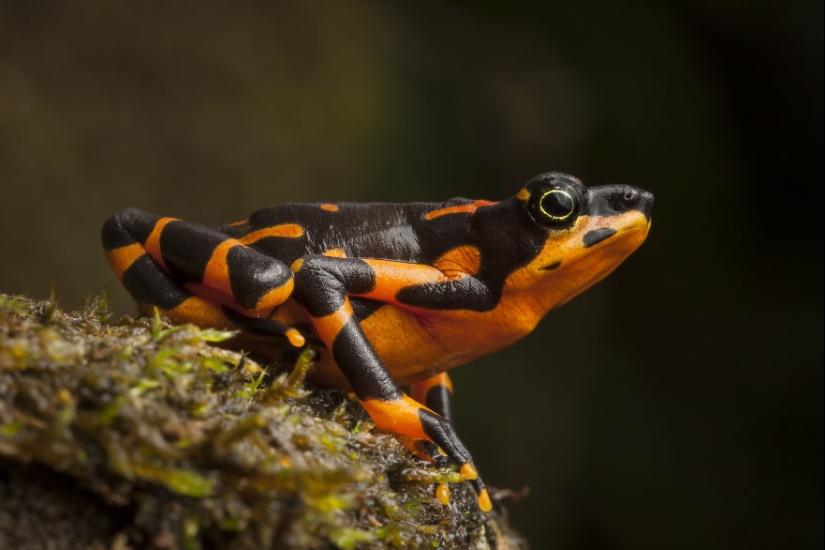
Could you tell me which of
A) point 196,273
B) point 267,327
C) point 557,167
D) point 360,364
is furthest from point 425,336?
point 557,167

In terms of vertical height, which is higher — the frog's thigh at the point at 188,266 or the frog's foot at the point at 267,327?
the frog's thigh at the point at 188,266

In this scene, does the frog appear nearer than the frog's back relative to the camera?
Yes

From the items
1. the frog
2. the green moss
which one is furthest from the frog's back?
the green moss

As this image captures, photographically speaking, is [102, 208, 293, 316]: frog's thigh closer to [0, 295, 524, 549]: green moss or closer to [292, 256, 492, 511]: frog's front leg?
[292, 256, 492, 511]: frog's front leg

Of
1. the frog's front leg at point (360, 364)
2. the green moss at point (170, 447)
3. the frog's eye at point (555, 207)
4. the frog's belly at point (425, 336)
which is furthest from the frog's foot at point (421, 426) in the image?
the frog's eye at point (555, 207)

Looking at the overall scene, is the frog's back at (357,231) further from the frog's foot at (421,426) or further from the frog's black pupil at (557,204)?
the frog's foot at (421,426)

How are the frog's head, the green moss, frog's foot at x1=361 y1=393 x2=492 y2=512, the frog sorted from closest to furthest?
1. the green moss
2. frog's foot at x1=361 y1=393 x2=492 y2=512
3. the frog
4. the frog's head

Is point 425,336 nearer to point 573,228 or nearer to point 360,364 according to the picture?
point 360,364
